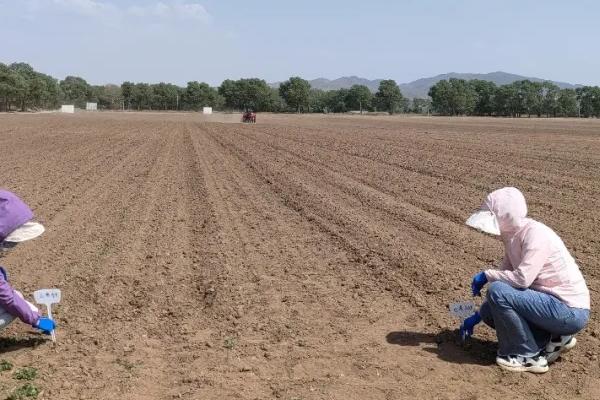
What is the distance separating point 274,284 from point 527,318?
284 centimetres

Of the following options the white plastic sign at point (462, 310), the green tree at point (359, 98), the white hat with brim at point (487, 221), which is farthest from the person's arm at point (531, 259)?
the green tree at point (359, 98)

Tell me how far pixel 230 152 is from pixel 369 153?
195 inches

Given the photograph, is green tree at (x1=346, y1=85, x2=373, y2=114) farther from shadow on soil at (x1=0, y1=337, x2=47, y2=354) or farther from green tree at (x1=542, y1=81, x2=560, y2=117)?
shadow on soil at (x1=0, y1=337, x2=47, y2=354)

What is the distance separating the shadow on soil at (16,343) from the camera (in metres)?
5.11

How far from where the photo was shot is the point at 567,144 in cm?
2659

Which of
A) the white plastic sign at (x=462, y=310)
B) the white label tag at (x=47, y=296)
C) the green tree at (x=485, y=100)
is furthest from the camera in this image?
the green tree at (x=485, y=100)

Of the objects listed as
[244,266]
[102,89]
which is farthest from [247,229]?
[102,89]

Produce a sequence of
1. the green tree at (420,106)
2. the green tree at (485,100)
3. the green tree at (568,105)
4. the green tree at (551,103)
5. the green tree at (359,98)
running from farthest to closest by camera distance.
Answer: the green tree at (359,98)
the green tree at (420,106)
the green tree at (485,100)
the green tree at (551,103)
the green tree at (568,105)

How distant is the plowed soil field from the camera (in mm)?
4602

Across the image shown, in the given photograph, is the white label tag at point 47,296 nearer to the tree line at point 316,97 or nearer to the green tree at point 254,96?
the tree line at point 316,97

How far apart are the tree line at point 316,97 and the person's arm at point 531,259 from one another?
368 ft

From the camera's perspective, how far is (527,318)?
4719 millimetres

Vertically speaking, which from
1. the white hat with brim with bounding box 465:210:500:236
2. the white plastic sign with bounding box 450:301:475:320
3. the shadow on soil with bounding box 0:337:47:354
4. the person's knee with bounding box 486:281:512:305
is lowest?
the shadow on soil with bounding box 0:337:47:354

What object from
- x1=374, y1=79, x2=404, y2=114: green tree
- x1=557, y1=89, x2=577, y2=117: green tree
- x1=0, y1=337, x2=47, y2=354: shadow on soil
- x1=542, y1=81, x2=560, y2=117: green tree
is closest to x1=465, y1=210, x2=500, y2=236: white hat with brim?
x1=0, y1=337, x2=47, y2=354: shadow on soil
